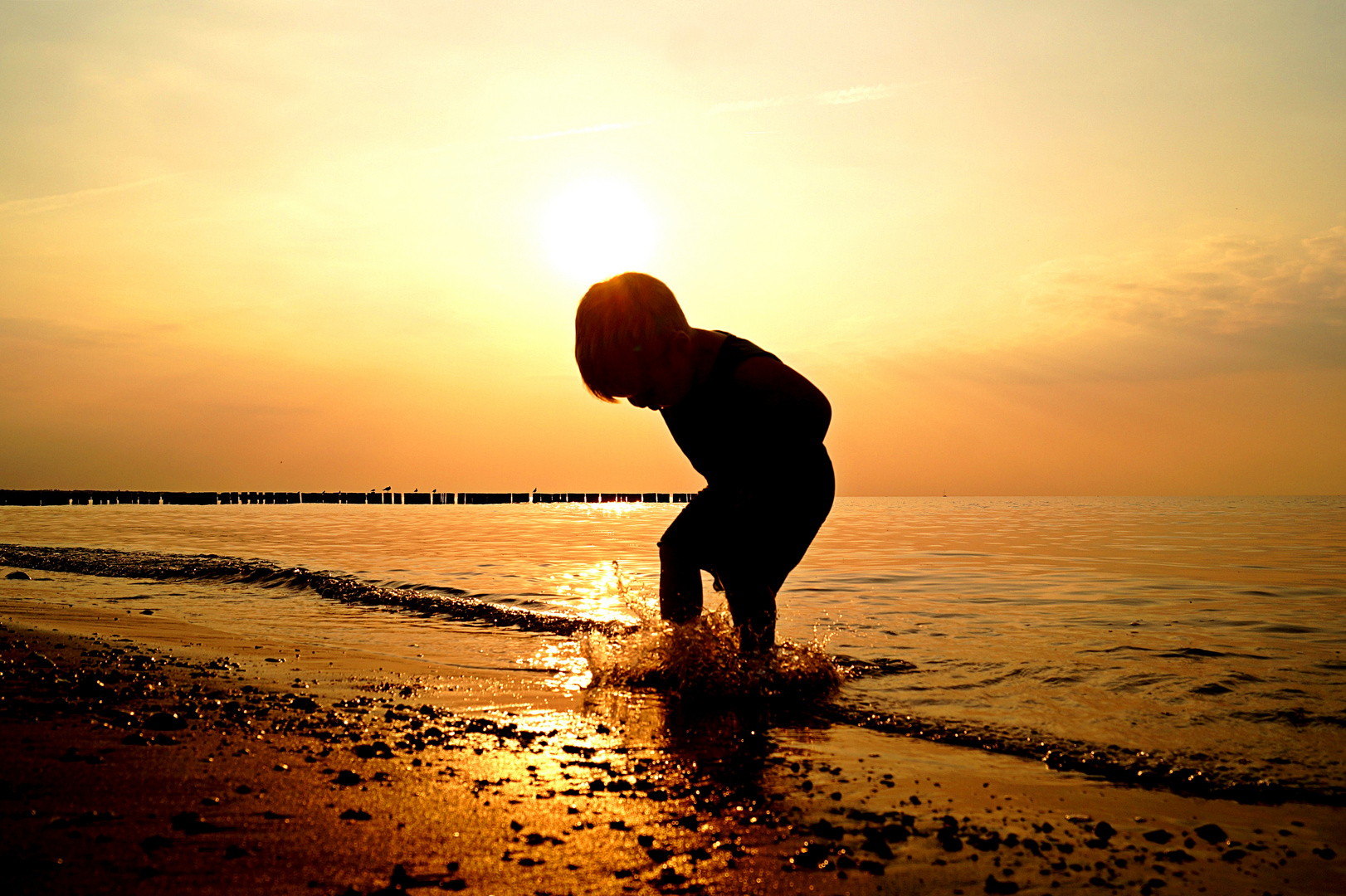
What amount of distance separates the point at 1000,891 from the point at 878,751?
1.39m

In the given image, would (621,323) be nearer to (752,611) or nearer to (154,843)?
(752,611)

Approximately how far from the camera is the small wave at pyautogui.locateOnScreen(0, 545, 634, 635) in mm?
7590

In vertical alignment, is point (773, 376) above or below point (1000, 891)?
above

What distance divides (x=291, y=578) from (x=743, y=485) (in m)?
8.83

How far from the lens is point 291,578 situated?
1087 centimetres

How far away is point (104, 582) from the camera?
34.4 ft

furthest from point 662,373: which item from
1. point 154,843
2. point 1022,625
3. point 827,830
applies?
point 1022,625

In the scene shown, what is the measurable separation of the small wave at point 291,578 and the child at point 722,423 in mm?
2596

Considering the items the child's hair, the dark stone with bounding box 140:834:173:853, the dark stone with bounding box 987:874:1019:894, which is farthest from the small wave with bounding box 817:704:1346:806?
the dark stone with bounding box 140:834:173:853

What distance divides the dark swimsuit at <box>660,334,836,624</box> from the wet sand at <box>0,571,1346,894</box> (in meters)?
0.73

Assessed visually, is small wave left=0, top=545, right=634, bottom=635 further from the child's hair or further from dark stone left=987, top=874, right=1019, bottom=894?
dark stone left=987, top=874, right=1019, bottom=894

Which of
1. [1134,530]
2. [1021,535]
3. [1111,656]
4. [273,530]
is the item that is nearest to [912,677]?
[1111,656]

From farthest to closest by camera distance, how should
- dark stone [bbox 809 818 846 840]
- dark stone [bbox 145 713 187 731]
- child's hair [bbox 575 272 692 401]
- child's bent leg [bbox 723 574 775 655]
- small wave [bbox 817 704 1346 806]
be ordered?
child's bent leg [bbox 723 574 775 655]
child's hair [bbox 575 272 692 401]
dark stone [bbox 145 713 187 731]
small wave [bbox 817 704 1346 806]
dark stone [bbox 809 818 846 840]

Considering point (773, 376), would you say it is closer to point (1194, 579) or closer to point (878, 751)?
point (878, 751)
